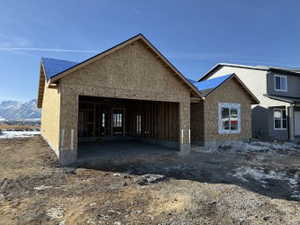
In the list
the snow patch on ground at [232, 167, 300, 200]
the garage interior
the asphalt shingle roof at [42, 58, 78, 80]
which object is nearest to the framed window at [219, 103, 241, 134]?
the garage interior

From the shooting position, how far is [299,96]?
62.3 feet

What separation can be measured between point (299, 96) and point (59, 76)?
2224 cm

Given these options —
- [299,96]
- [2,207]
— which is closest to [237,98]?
[299,96]

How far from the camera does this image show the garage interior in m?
12.8

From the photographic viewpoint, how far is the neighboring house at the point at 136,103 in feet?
25.6

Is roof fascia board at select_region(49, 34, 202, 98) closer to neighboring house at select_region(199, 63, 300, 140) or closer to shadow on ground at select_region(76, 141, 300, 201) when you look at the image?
shadow on ground at select_region(76, 141, 300, 201)

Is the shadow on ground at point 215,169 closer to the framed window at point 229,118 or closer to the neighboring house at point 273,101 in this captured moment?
the framed window at point 229,118

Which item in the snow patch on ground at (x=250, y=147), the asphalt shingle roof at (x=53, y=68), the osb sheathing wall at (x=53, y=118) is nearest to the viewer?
the osb sheathing wall at (x=53, y=118)

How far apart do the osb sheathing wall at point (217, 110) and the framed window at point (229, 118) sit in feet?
0.97

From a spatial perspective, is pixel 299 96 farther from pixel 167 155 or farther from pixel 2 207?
pixel 2 207

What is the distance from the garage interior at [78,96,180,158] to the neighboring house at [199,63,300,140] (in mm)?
10401

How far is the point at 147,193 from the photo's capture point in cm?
498

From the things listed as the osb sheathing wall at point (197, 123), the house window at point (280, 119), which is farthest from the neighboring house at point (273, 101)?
the osb sheathing wall at point (197, 123)

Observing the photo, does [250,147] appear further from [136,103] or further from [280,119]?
[136,103]
